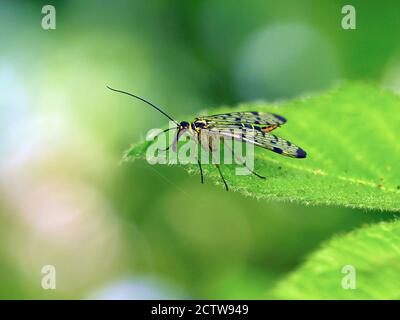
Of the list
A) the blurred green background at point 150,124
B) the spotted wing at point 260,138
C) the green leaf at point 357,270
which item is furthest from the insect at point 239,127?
the blurred green background at point 150,124

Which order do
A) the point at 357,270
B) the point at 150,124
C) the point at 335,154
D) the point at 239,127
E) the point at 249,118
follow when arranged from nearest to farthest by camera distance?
1. the point at 357,270
2. the point at 335,154
3. the point at 239,127
4. the point at 249,118
5. the point at 150,124

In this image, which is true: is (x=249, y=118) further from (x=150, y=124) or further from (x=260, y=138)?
(x=150, y=124)

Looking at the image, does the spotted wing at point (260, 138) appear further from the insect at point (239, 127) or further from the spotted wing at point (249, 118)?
the spotted wing at point (249, 118)

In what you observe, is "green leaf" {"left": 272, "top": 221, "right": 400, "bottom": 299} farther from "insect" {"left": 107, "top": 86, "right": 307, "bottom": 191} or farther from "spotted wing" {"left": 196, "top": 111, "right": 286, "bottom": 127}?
"spotted wing" {"left": 196, "top": 111, "right": 286, "bottom": 127}

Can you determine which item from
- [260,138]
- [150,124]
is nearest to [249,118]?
[260,138]

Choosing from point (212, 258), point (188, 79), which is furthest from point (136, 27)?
point (212, 258)
